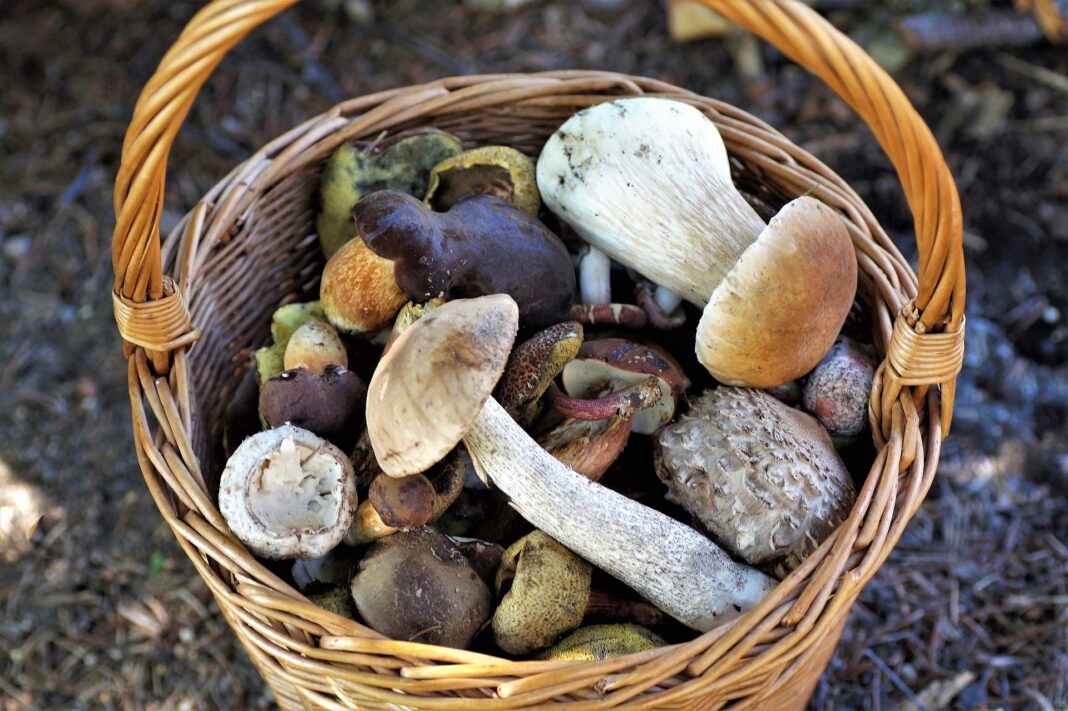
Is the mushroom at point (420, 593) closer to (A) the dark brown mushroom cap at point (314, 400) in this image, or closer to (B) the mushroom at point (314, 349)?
(A) the dark brown mushroom cap at point (314, 400)

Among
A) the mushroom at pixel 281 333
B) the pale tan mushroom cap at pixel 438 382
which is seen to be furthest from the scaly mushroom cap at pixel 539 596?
the mushroom at pixel 281 333

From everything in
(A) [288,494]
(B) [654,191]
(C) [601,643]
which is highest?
(B) [654,191]

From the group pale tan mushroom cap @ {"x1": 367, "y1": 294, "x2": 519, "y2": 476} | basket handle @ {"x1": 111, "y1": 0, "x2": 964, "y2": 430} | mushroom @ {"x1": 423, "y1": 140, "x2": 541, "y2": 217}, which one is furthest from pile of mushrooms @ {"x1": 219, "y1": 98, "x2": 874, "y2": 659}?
basket handle @ {"x1": 111, "y1": 0, "x2": 964, "y2": 430}

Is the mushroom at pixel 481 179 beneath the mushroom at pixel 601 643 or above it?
above

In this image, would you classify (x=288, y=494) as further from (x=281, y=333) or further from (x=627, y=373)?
(x=627, y=373)

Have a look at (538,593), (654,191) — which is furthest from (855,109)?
(538,593)

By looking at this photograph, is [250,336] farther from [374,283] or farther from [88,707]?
[88,707]
